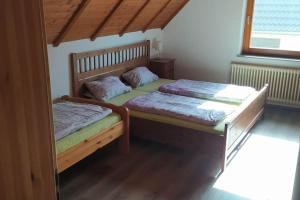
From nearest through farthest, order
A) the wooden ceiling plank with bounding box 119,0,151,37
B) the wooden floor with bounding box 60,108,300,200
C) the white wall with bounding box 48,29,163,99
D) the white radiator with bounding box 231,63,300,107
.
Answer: the wooden floor with bounding box 60,108,300,200 < the white wall with bounding box 48,29,163,99 < the wooden ceiling plank with bounding box 119,0,151,37 < the white radiator with bounding box 231,63,300,107

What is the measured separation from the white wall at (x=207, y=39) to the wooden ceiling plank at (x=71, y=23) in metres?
2.47

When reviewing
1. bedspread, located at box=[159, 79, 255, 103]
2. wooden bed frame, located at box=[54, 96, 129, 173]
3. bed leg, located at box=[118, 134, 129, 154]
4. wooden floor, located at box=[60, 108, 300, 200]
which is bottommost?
wooden floor, located at box=[60, 108, 300, 200]

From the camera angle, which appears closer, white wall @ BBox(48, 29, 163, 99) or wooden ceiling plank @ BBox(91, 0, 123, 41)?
white wall @ BBox(48, 29, 163, 99)

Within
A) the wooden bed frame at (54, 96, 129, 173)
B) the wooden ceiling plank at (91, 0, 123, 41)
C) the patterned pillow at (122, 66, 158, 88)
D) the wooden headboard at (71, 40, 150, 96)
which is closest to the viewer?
the wooden bed frame at (54, 96, 129, 173)

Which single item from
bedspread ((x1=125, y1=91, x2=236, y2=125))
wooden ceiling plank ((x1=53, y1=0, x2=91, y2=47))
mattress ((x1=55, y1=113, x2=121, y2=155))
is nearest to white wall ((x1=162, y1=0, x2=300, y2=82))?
bedspread ((x1=125, y1=91, x2=236, y2=125))

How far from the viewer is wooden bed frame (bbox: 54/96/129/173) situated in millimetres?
2547

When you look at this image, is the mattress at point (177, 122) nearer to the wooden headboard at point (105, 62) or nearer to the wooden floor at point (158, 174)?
the wooden floor at point (158, 174)

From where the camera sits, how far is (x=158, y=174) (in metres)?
2.99

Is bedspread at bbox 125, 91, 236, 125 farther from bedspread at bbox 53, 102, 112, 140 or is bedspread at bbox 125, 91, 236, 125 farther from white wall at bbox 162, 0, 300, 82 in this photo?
white wall at bbox 162, 0, 300, 82

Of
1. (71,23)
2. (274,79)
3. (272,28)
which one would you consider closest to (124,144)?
(71,23)

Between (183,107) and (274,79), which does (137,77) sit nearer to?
(183,107)

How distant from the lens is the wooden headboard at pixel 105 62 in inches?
152

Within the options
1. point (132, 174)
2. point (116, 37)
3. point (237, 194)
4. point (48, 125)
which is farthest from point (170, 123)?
point (48, 125)

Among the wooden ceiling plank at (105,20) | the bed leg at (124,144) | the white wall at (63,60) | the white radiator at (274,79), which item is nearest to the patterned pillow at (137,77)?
the white wall at (63,60)
